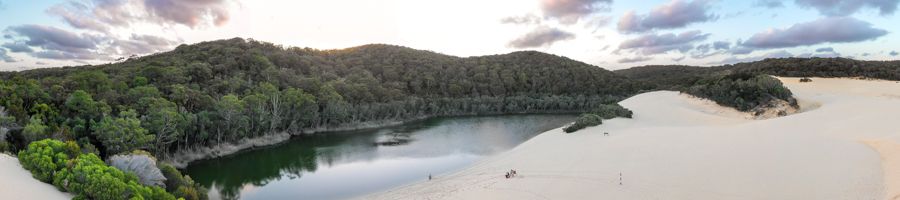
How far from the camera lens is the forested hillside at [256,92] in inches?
1046

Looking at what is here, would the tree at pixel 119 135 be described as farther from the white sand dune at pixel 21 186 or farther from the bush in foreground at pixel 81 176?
the white sand dune at pixel 21 186

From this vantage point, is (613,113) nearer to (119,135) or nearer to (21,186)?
(119,135)

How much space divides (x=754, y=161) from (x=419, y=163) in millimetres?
19766

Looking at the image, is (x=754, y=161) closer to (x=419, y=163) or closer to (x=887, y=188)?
(x=887, y=188)

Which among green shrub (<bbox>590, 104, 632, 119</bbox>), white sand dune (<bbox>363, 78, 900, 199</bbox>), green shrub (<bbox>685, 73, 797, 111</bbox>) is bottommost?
white sand dune (<bbox>363, 78, 900, 199</bbox>)

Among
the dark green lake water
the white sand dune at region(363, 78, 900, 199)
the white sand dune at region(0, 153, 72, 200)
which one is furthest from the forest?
the white sand dune at region(363, 78, 900, 199)

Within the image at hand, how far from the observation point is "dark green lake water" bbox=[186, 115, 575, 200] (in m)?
25.0

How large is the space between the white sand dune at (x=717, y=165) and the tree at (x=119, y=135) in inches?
590

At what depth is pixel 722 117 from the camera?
33.4 m

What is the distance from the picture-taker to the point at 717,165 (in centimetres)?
1609

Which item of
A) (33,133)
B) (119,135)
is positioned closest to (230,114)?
(119,135)

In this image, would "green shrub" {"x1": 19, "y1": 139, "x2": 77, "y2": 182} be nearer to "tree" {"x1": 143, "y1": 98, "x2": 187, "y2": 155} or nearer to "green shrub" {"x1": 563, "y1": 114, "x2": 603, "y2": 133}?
"tree" {"x1": 143, "y1": 98, "x2": 187, "y2": 155}

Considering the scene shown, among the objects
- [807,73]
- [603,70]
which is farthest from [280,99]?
[603,70]

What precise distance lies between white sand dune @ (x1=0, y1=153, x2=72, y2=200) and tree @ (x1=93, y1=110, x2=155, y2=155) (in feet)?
41.8
